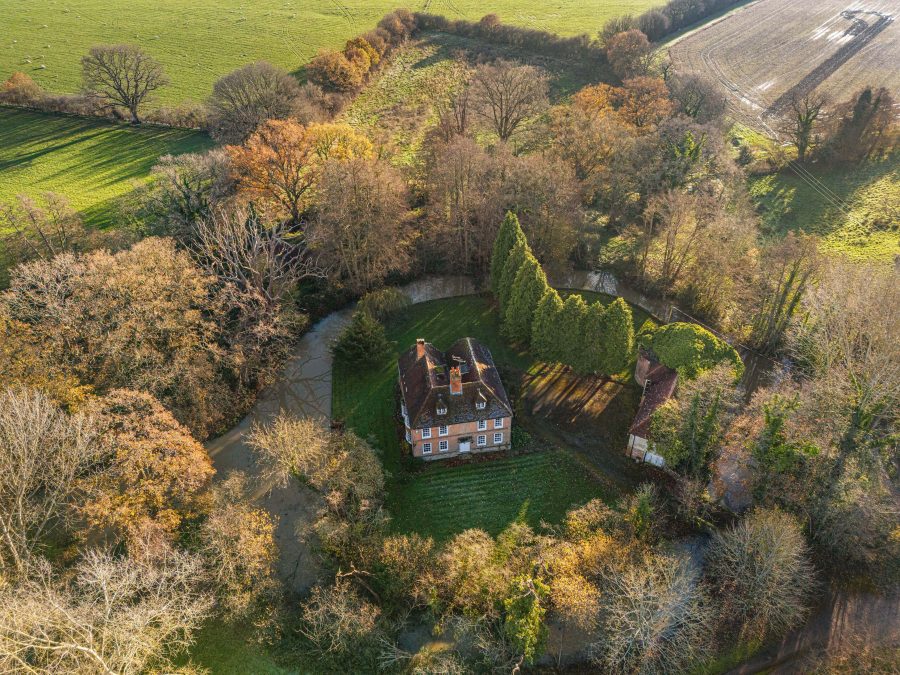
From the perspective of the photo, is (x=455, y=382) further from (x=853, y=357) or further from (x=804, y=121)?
(x=804, y=121)

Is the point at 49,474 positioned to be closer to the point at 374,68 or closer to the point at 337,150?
the point at 337,150

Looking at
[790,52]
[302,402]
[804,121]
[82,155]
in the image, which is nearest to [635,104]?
[804,121]

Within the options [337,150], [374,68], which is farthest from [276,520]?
[374,68]

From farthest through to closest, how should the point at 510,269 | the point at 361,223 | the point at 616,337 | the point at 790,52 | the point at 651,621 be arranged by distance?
the point at 790,52 < the point at 361,223 < the point at 510,269 < the point at 616,337 < the point at 651,621

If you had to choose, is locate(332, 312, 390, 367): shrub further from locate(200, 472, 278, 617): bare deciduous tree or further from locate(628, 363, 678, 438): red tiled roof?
locate(628, 363, 678, 438): red tiled roof

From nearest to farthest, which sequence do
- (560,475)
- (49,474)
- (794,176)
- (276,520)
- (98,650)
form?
(98,650)
(49,474)
(276,520)
(560,475)
(794,176)

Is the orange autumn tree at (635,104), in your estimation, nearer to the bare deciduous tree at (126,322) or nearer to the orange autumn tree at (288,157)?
the orange autumn tree at (288,157)

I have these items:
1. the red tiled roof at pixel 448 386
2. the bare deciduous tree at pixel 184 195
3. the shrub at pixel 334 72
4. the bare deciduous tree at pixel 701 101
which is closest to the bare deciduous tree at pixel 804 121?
the bare deciduous tree at pixel 701 101
